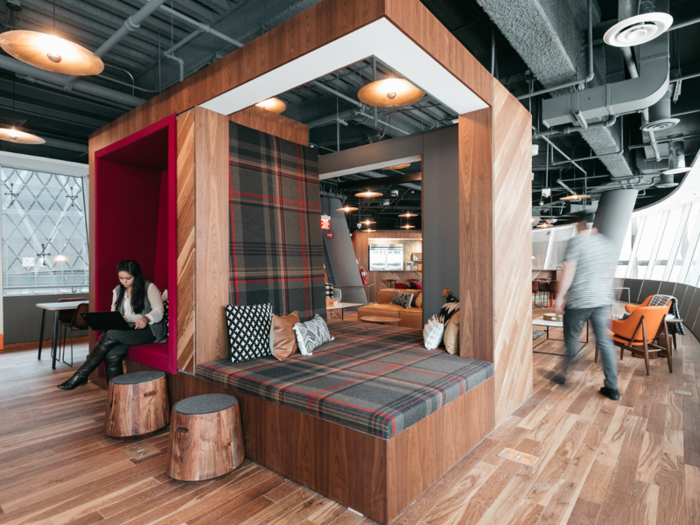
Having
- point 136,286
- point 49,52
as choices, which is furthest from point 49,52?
point 136,286

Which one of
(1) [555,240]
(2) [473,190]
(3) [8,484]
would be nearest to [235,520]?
(3) [8,484]

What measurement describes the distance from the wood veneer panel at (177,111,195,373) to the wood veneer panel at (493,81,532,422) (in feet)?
8.03

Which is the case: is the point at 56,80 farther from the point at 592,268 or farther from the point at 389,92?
the point at 592,268

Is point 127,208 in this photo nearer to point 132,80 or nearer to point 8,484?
point 132,80

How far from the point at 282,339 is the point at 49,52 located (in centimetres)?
283

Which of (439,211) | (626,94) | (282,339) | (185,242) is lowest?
(282,339)

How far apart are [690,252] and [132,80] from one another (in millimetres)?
11981

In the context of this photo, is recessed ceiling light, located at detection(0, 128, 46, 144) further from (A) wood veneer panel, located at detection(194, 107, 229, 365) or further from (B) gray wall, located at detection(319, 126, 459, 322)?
(B) gray wall, located at detection(319, 126, 459, 322)

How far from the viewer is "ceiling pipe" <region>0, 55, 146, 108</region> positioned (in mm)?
4262

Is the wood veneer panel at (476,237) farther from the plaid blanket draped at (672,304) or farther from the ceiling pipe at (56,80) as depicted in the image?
the ceiling pipe at (56,80)

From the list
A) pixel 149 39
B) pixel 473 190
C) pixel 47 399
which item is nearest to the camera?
pixel 473 190

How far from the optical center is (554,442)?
2.95m

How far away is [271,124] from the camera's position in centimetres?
397

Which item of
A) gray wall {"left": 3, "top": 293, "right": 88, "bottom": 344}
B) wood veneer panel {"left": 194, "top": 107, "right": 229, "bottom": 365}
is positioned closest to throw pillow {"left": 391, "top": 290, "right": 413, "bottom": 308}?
wood veneer panel {"left": 194, "top": 107, "right": 229, "bottom": 365}
